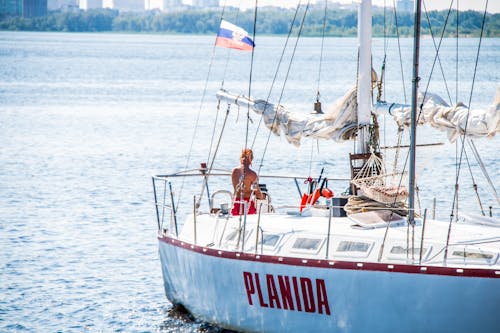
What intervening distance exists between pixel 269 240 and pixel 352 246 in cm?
204

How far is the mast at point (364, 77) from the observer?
2369cm

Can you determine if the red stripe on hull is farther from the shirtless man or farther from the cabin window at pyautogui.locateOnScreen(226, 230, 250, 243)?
the shirtless man

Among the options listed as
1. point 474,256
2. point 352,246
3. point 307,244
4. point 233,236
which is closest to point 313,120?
point 233,236

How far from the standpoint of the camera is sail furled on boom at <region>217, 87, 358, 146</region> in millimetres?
24297

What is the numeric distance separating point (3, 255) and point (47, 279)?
3039mm

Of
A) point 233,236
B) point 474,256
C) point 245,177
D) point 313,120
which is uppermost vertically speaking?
point 313,120

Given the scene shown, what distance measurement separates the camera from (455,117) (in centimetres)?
2148

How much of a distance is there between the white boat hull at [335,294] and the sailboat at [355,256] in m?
0.02

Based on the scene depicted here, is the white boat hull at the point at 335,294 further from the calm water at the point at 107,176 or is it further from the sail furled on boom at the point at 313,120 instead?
the sail furled on boom at the point at 313,120

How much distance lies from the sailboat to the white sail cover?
0.03 metres

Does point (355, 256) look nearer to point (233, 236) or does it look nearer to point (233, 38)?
point (233, 236)

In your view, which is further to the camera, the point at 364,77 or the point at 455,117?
the point at 364,77

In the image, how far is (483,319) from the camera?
60.6ft

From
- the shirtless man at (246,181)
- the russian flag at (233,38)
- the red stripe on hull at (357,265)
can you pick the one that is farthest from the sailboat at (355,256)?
the russian flag at (233,38)
